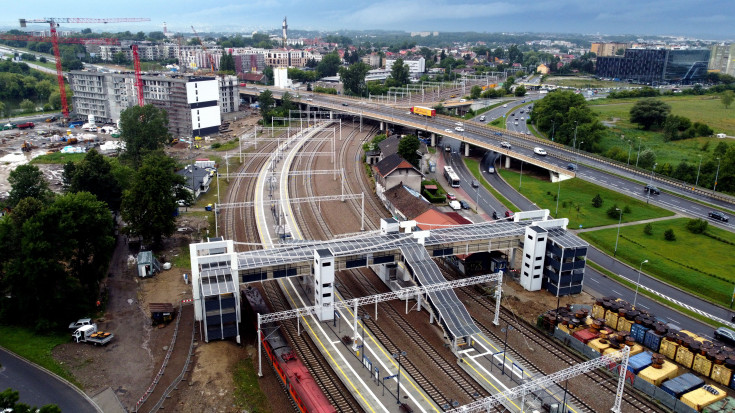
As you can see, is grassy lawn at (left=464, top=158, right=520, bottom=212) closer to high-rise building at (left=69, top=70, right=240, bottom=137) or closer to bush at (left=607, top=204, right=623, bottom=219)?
bush at (left=607, top=204, right=623, bottom=219)

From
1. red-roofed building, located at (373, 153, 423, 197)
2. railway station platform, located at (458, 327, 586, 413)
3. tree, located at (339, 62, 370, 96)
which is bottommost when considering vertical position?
railway station platform, located at (458, 327, 586, 413)

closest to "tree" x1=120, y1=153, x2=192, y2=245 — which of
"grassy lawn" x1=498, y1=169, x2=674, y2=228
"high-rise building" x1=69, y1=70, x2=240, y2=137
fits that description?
"grassy lawn" x1=498, y1=169, x2=674, y2=228

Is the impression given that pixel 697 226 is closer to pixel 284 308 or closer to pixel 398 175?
pixel 398 175

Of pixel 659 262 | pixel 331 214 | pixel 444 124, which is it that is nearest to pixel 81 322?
pixel 331 214

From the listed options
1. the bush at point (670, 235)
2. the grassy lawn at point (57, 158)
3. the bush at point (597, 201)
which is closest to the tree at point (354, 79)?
the grassy lawn at point (57, 158)

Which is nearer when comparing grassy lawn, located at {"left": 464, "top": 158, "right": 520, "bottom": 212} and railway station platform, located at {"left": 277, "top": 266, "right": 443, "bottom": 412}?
railway station platform, located at {"left": 277, "top": 266, "right": 443, "bottom": 412}

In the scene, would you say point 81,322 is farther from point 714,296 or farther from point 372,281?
point 714,296
